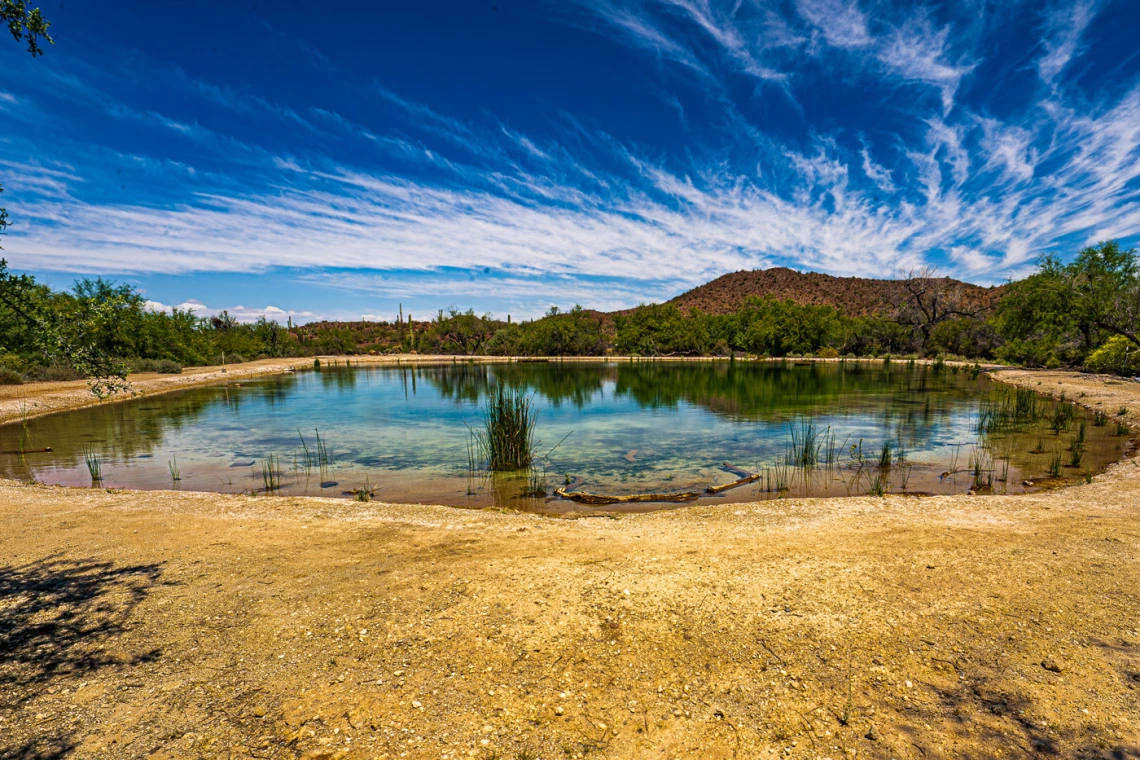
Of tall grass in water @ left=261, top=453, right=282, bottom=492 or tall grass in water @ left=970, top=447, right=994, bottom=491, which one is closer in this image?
tall grass in water @ left=970, top=447, right=994, bottom=491

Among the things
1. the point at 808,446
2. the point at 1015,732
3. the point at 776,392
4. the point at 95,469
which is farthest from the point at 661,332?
the point at 1015,732

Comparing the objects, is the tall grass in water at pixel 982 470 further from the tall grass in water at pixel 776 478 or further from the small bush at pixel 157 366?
the small bush at pixel 157 366

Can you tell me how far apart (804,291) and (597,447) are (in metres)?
94.4

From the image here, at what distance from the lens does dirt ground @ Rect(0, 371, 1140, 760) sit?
283 centimetres

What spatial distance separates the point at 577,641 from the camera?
380cm

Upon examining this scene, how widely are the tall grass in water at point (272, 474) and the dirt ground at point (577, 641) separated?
11.3ft

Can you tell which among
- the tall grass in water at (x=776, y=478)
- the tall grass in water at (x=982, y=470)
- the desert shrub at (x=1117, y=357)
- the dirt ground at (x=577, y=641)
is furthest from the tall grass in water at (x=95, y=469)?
the desert shrub at (x=1117, y=357)

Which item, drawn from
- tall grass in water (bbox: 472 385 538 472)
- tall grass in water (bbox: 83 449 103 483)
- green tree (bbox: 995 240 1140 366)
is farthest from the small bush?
green tree (bbox: 995 240 1140 366)

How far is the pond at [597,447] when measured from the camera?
9805mm

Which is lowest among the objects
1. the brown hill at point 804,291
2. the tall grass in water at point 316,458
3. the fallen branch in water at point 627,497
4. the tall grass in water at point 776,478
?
the tall grass in water at point 316,458

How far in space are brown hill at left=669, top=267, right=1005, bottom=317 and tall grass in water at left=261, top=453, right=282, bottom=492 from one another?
76.5 m

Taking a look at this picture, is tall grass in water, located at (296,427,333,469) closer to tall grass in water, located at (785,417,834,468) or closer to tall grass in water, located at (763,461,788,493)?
tall grass in water, located at (763,461,788,493)

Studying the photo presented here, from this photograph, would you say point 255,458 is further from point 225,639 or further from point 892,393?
point 892,393

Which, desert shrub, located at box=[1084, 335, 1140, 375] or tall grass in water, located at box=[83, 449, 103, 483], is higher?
desert shrub, located at box=[1084, 335, 1140, 375]
